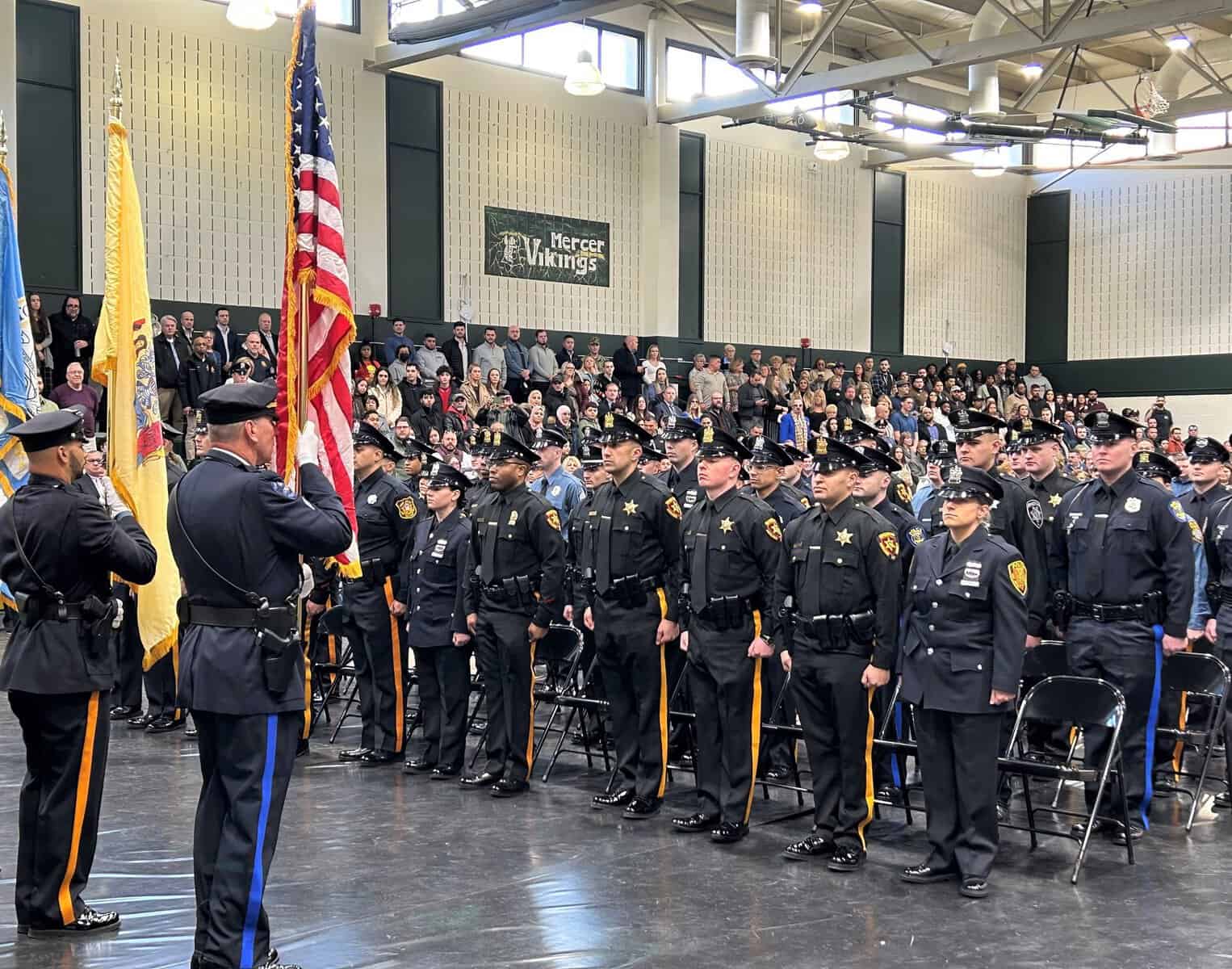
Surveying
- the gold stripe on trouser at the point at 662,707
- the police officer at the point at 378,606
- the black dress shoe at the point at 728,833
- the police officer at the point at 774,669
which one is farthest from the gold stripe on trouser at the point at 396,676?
the black dress shoe at the point at 728,833

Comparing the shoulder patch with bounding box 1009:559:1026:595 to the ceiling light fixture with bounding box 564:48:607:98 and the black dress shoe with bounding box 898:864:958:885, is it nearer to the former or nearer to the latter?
the black dress shoe with bounding box 898:864:958:885

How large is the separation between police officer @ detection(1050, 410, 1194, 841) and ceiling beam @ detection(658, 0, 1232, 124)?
12619 millimetres

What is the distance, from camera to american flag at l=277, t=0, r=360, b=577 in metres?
5.79

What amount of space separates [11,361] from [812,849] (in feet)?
15.7

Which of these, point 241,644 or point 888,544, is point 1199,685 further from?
point 241,644

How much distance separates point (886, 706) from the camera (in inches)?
292

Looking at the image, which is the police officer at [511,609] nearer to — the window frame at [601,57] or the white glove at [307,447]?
the white glove at [307,447]

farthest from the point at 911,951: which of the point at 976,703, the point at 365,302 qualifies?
the point at 365,302

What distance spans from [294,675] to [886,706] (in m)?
3.83

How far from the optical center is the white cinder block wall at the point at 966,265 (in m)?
29.6

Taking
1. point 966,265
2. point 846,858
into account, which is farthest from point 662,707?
point 966,265

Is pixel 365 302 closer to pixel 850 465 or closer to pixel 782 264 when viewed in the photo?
pixel 782 264

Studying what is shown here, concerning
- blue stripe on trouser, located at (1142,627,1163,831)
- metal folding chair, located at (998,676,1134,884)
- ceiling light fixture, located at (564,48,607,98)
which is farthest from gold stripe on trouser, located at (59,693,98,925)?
ceiling light fixture, located at (564,48,607,98)

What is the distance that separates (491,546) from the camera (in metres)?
7.98
